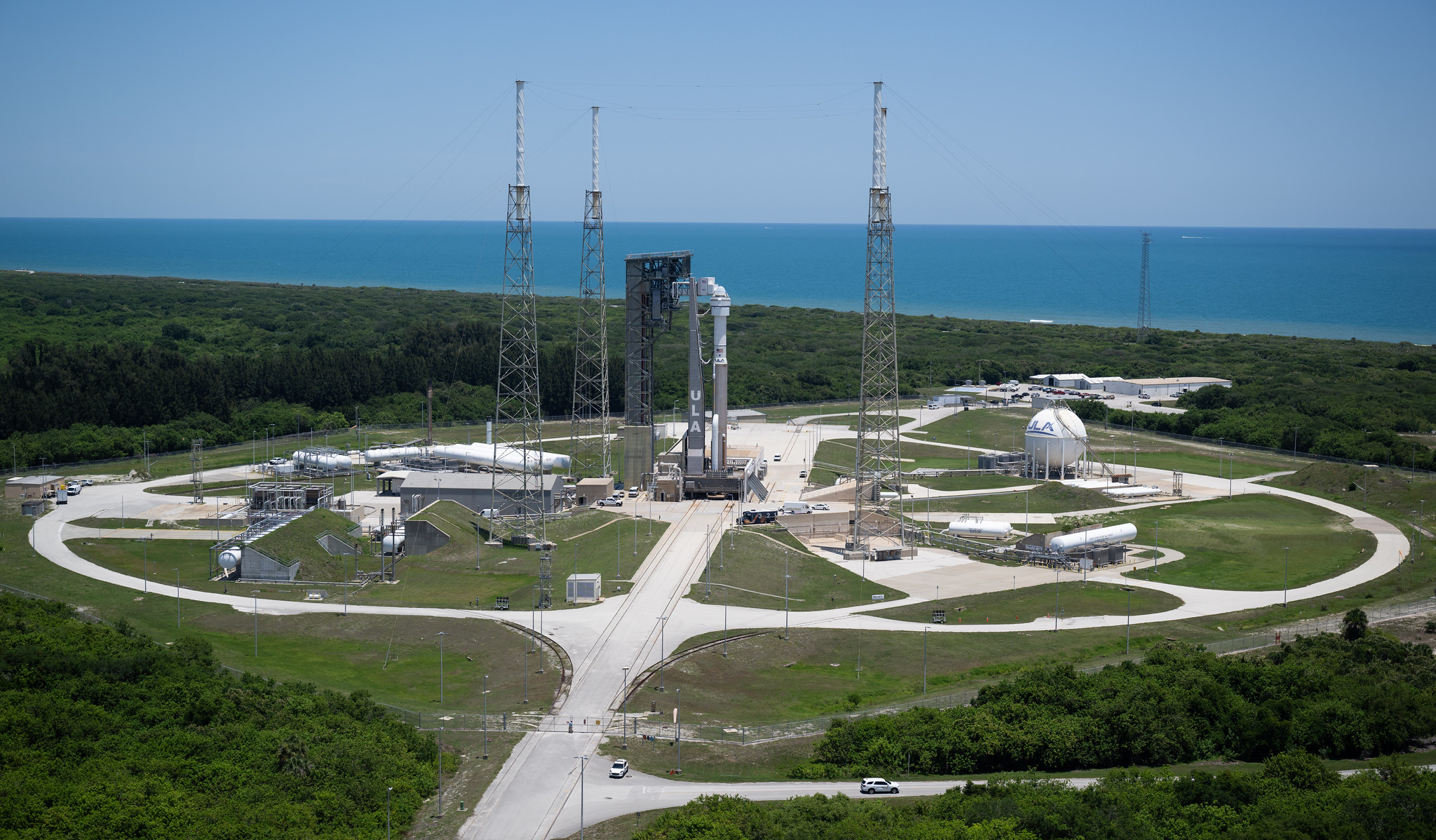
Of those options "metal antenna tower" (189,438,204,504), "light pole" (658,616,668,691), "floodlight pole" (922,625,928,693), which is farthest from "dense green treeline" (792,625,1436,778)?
"metal antenna tower" (189,438,204,504)

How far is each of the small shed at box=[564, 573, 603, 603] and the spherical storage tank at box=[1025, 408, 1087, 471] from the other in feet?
171

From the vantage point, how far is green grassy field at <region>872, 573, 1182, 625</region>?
7031cm

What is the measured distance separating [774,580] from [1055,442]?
137ft

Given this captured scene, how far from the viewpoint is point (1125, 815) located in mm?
42219

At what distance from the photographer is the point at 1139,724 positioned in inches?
2031

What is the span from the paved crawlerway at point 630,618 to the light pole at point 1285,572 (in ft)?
1.78

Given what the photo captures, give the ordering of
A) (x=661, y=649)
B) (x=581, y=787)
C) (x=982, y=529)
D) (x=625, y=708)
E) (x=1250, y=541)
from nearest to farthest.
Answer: (x=581, y=787) → (x=625, y=708) → (x=661, y=649) → (x=1250, y=541) → (x=982, y=529)

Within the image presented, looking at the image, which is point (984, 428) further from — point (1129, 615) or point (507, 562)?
point (507, 562)

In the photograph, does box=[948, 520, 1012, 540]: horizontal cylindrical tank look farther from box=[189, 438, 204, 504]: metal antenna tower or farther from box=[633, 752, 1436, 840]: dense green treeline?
box=[189, 438, 204, 504]: metal antenna tower

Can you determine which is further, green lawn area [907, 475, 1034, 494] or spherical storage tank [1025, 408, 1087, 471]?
spherical storage tank [1025, 408, 1087, 471]

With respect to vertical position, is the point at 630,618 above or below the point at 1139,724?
below

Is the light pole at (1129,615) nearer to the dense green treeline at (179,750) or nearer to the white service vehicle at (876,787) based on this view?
the white service vehicle at (876,787)

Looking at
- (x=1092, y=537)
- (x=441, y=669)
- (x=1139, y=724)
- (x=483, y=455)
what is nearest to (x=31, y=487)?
(x=483, y=455)

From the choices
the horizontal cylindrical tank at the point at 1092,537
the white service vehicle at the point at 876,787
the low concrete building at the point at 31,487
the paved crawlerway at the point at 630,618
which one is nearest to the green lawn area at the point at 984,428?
the paved crawlerway at the point at 630,618
